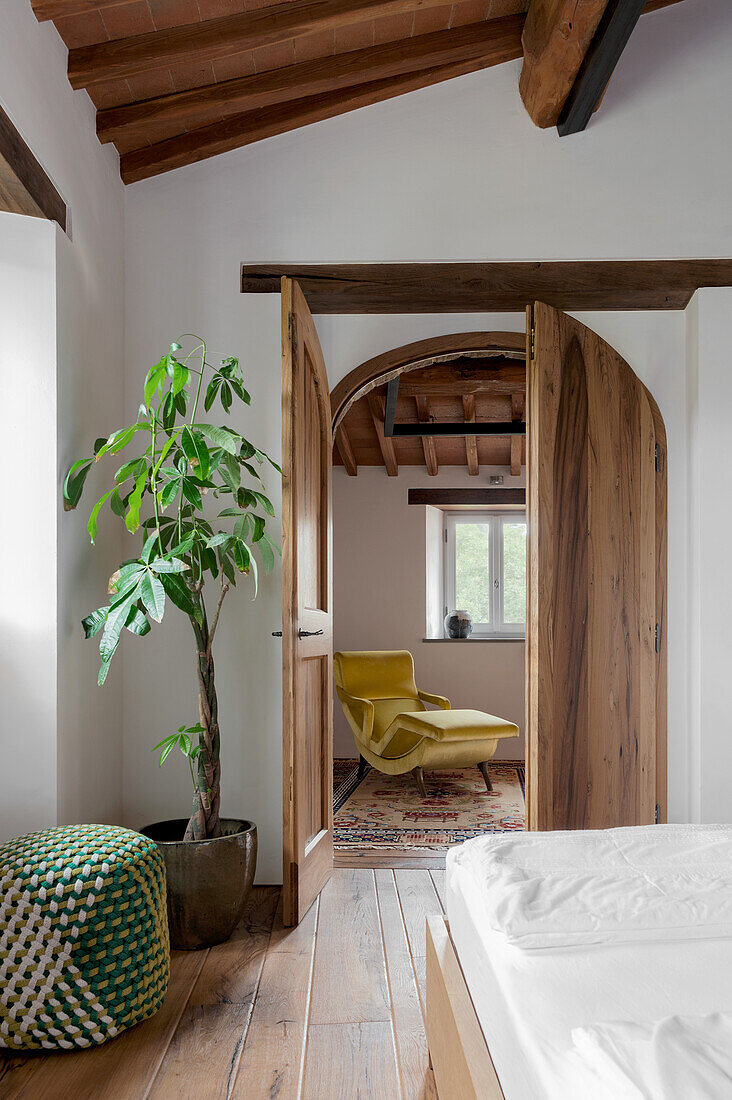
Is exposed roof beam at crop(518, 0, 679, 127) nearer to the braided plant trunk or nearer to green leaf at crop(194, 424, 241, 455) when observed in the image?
green leaf at crop(194, 424, 241, 455)

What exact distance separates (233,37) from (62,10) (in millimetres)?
585

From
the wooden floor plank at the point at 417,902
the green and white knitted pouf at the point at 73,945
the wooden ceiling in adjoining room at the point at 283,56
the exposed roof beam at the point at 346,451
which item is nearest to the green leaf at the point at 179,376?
the wooden ceiling in adjoining room at the point at 283,56

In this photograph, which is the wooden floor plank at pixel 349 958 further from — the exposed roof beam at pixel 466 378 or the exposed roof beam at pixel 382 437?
the exposed roof beam at pixel 382 437

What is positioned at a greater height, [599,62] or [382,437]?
[599,62]

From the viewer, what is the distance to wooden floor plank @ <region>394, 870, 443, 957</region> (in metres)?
2.76

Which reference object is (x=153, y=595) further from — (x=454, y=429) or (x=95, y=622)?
(x=454, y=429)

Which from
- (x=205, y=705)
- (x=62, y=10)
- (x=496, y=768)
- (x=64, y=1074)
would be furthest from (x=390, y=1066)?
(x=496, y=768)

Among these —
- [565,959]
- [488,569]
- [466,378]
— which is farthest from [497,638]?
[565,959]

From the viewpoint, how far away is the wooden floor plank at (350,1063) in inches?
74.3

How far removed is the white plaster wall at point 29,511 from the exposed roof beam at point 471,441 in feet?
12.4

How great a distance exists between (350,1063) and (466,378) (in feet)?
14.1

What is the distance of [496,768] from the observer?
6.48 metres

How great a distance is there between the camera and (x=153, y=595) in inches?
101

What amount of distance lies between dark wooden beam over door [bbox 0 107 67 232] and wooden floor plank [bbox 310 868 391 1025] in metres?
2.44
